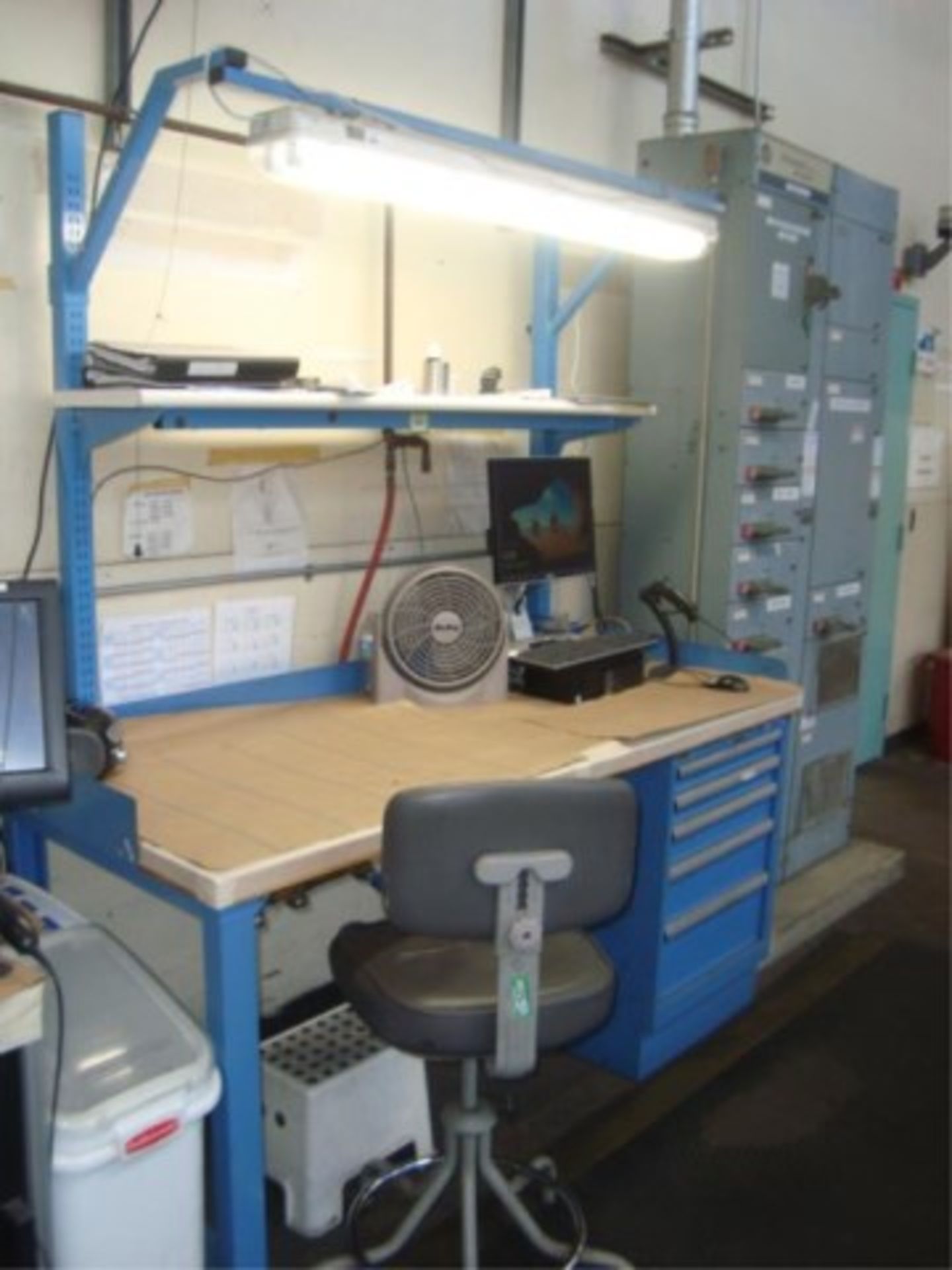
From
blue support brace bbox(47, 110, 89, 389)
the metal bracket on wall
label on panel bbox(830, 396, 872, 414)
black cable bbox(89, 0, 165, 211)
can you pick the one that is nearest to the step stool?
blue support brace bbox(47, 110, 89, 389)

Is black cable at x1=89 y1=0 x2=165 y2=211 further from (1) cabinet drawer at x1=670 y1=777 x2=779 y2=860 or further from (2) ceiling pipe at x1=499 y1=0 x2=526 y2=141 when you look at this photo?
(1) cabinet drawer at x1=670 y1=777 x2=779 y2=860

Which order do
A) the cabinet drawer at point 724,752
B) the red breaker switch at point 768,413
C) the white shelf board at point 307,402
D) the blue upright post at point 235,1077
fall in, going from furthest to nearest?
the red breaker switch at point 768,413 → the cabinet drawer at point 724,752 → the white shelf board at point 307,402 → the blue upright post at point 235,1077

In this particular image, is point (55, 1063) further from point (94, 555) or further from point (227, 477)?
point (227, 477)

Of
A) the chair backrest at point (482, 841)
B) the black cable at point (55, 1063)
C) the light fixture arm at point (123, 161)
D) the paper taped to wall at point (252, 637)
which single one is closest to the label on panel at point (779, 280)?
the light fixture arm at point (123, 161)

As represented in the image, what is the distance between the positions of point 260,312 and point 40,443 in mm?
559

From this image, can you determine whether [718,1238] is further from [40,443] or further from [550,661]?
[40,443]

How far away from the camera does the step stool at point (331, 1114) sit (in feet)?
6.44

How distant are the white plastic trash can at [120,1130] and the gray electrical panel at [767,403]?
1.91 m

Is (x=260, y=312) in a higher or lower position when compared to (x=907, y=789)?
higher

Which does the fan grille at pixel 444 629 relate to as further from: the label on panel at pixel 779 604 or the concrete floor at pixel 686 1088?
the label on panel at pixel 779 604

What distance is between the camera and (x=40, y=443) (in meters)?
2.03

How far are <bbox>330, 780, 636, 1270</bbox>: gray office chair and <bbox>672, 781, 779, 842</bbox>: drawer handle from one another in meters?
0.64

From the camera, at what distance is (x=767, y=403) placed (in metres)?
3.02

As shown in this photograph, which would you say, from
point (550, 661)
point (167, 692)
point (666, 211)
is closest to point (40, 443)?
point (167, 692)
